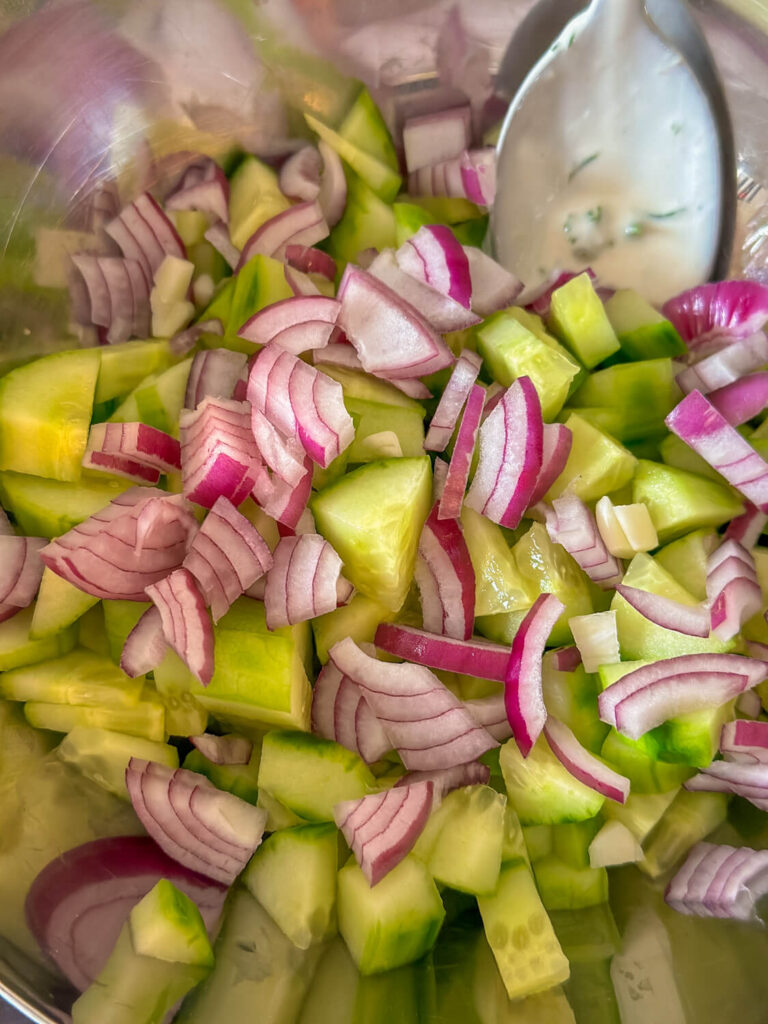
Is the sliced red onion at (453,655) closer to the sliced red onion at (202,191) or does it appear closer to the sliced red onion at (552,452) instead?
the sliced red onion at (552,452)

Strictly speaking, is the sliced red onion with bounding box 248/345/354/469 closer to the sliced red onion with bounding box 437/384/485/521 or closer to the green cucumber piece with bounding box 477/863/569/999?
the sliced red onion with bounding box 437/384/485/521

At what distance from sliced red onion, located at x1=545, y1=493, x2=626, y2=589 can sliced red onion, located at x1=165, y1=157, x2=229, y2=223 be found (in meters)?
0.81

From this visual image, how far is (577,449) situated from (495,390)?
0.50 ft

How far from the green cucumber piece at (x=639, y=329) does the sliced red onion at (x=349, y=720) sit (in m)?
0.71

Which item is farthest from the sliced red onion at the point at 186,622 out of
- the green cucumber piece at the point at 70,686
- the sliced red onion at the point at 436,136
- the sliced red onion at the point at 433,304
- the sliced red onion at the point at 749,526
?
the sliced red onion at the point at 436,136

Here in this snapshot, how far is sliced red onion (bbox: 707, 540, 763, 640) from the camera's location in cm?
101

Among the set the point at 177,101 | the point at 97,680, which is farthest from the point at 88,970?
the point at 177,101

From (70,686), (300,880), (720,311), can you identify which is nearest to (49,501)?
(70,686)

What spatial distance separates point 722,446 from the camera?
1.12 m

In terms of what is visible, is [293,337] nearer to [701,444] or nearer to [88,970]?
[701,444]

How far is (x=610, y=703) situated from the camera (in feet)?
3.23

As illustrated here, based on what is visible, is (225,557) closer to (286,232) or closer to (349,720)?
(349,720)

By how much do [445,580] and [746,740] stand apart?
423 mm

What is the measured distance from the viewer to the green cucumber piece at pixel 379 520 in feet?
3.28
